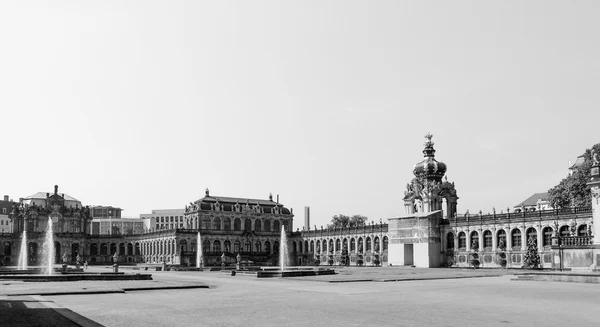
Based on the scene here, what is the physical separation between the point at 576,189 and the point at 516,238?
383 inches

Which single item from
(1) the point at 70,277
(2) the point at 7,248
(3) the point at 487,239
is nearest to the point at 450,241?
(3) the point at 487,239

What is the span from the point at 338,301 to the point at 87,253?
123 meters

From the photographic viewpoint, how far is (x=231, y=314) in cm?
2177

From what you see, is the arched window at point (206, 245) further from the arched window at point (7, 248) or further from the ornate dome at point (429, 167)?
the ornate dome at point (429, 167)

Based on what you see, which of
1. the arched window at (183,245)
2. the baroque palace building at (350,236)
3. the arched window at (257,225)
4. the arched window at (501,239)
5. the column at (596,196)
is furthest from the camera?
the arched window at (257,225)

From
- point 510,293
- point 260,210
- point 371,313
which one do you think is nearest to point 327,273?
point 510,293

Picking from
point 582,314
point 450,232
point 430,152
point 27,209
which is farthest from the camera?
point 27,209

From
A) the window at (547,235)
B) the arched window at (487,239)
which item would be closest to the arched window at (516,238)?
the window at (547,235)

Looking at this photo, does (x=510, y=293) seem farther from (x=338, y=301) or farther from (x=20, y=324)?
(x=20, y=324)

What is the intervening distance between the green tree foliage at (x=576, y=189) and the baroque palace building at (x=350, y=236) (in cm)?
560

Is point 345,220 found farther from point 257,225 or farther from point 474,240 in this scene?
point 474,240

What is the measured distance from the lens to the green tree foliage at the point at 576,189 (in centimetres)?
7740

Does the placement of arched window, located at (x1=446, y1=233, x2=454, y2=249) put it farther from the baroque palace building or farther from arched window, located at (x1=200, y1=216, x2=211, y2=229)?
arched window, located at (x1=200, y1=216, x2=211, y2=229)

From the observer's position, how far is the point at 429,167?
3706 inches
